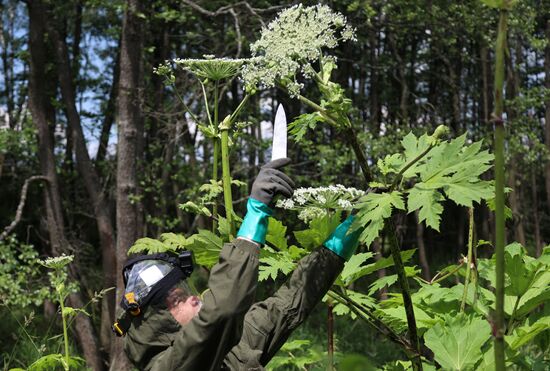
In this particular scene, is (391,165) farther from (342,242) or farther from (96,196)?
(96,196)

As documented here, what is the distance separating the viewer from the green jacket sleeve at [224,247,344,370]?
250cm

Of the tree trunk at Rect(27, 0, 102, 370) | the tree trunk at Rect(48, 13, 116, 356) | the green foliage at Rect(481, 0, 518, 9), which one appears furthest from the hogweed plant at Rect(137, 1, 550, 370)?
the tree trunk at Rect(27, 0, 102, 370)

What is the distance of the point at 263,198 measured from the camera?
223 cm

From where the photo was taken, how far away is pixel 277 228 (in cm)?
266

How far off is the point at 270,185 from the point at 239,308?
0.42m

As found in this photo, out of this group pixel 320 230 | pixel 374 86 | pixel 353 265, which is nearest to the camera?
pixel 320 230

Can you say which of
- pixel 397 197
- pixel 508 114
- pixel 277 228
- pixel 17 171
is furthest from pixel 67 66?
pixel 397 197

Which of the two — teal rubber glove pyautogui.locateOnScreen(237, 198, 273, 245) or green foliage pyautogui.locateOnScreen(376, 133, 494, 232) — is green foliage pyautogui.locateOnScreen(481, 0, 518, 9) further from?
teal rubber glove pyautogui.locateOnScreen(237, 198, 273, 245)

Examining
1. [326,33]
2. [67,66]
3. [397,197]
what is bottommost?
[397,197]

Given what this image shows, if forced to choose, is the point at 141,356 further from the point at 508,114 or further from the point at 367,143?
the point at 508,114

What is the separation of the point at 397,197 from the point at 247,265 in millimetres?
539

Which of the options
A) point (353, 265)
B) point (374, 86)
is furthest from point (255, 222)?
point (374, 86)

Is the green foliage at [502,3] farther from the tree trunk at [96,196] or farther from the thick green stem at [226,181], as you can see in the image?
the tree trunk at [96,196]

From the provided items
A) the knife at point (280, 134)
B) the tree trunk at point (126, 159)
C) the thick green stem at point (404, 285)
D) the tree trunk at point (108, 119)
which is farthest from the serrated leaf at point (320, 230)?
the tree trunk at point (108, 119)
